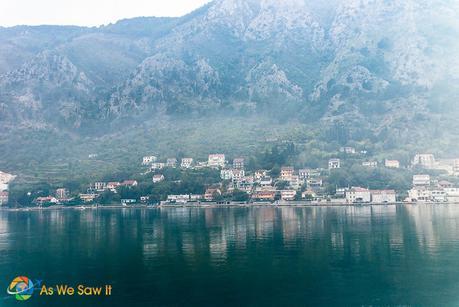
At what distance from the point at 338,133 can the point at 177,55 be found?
163 feet

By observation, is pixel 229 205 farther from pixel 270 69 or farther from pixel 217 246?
pixel 270 69

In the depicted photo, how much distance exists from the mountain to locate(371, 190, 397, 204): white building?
1591cm

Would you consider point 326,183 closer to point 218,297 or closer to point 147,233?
point 147,233

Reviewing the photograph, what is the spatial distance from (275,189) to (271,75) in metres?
45.7

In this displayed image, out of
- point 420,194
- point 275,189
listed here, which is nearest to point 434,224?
point 420,194

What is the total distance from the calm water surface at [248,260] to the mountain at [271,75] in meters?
46.2

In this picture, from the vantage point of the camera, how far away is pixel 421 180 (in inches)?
2842

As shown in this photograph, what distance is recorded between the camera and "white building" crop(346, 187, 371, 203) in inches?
2749

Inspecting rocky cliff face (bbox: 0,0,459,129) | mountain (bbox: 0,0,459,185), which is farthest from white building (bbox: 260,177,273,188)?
rocky cliff face (bbox: 0,0,459,129)

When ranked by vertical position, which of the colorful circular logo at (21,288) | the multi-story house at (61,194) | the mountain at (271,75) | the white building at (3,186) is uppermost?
the mountain at (271,75)

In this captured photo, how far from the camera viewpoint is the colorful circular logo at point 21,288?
24562 mm

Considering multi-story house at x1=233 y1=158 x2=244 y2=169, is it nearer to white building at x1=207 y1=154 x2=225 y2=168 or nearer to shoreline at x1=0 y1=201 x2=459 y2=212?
white building at x1=207 y1=154 x2=225 y2=168

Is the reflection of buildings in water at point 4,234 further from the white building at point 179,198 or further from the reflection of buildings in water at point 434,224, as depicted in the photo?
the reflection of buildings in water at point 434,224

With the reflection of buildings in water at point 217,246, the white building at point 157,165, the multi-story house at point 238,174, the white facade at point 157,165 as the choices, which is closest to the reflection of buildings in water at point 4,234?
the reflection of buildings in water at point 217,246
